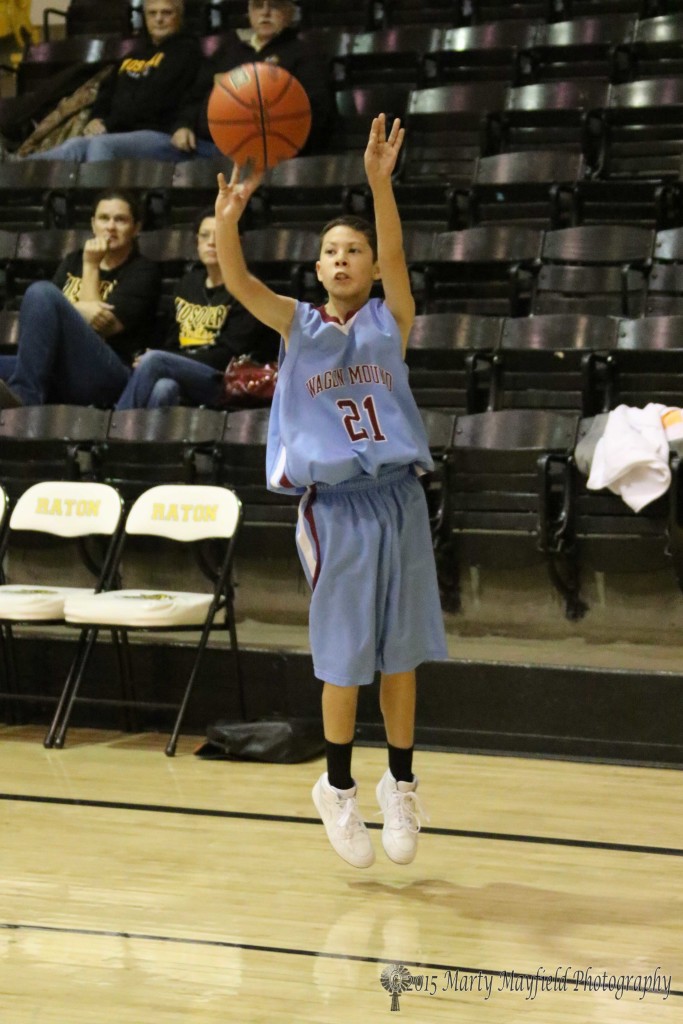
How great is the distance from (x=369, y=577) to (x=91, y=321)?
10.2ft

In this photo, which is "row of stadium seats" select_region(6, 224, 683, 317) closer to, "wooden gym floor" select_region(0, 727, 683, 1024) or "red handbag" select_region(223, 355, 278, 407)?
"red handbag" select_region(223, 355, 278, 407)

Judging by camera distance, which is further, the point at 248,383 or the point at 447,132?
the point at 447,132

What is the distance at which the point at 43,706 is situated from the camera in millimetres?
5031

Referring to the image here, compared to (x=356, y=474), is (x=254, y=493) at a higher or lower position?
lower

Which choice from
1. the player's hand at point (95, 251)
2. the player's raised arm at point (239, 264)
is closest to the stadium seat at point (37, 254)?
the player's hand at point (95, 251)

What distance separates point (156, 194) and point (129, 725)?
305 cm

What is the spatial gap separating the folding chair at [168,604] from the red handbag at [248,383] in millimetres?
652

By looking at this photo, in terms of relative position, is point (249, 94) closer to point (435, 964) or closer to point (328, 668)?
point (328, 668)

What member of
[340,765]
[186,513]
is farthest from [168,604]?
[340,765]

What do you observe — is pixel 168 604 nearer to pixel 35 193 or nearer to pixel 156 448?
pixel 156 448

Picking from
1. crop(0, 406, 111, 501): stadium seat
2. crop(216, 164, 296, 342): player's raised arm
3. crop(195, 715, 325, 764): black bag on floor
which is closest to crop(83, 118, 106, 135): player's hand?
crop(0, 406, 111, 501): stadium seat

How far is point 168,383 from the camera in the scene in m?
5.44

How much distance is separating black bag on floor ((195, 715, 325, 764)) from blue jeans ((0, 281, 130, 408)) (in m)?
1.79

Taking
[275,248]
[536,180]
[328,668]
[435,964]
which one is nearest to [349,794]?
[328,668]
